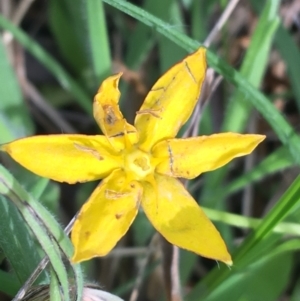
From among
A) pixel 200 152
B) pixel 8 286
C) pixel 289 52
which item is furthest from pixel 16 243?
pixel 289 52

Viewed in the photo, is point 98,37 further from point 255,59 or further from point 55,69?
point 255,59

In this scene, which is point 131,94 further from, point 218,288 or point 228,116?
point 218,288

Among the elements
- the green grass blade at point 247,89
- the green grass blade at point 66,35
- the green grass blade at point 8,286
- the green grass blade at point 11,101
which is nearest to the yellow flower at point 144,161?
the green grass blade at point 247,89

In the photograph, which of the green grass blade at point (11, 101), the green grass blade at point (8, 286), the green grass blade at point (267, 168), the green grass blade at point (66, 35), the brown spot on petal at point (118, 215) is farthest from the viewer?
the green grass blade at point (66, 35)

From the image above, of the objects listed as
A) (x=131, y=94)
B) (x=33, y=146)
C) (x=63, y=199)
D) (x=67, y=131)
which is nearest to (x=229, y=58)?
(x=131, y=94)

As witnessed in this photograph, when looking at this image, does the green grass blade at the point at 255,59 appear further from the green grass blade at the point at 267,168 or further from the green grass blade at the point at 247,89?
the green grass blade at the point at 247,89

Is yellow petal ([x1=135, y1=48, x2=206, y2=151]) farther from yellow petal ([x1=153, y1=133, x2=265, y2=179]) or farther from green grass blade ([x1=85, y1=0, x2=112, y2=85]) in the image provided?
green grass blade ([x1=85, y1=0, x2=112, y2=85])

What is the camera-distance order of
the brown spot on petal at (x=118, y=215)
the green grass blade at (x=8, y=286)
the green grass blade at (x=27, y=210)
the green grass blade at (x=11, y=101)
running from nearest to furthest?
1. the green grass blade at (x=27, y=210)
2. the brown spot on petal at (x=118, y=215)
3. the green grass blade at (x=8, y=286)
4. the green grass blade at (x=11, y=101)

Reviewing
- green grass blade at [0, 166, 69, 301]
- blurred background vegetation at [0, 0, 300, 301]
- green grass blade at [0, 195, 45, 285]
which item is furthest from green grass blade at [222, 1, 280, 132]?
green grass blade at [0, 166, 69, 301]

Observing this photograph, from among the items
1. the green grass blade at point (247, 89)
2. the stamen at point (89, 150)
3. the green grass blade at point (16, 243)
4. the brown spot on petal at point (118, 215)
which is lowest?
the green grass blade at point (16, 243)
